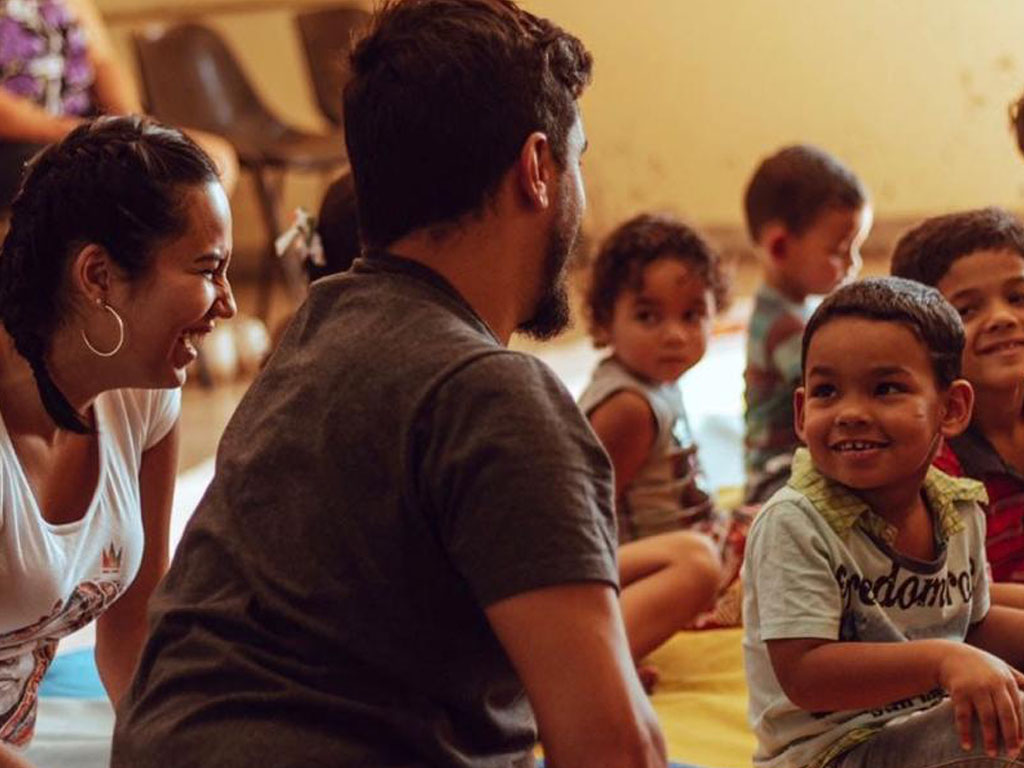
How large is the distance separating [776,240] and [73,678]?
139cm

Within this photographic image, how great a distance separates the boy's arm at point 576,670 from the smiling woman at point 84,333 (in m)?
0.73

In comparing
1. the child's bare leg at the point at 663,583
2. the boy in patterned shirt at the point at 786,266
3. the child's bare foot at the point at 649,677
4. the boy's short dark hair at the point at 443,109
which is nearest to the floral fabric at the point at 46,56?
the boy in patterned shirt at the point at 786,266

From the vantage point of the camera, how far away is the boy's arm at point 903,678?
1.65 m

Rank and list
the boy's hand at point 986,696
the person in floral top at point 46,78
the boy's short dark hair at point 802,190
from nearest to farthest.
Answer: the boy's hand at point 986,696 → the boy's short dark hair at point 802,190 → the person in floral top at point 46,78

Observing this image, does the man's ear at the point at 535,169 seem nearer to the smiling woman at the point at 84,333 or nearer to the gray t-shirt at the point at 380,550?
the gray t-shirt at the point at 380,550

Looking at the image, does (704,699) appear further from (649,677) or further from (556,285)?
(556,285)

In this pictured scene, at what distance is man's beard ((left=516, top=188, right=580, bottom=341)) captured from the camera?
1.51 metres

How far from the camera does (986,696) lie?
5.39ft

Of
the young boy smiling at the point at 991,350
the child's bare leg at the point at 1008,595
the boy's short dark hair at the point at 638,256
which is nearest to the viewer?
the child's bare leg at the point at 1008,595

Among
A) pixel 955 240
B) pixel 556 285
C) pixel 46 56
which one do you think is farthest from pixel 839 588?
pixel 46 56

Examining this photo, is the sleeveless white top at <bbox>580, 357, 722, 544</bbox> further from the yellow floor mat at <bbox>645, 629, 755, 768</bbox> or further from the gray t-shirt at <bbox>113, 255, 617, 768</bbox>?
the gray t-shirt at <bbox>113, 255, 617, 768</bbox>

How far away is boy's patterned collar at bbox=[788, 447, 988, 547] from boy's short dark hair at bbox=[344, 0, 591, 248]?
0.50 m

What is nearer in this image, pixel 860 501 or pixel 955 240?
pixel 860 501

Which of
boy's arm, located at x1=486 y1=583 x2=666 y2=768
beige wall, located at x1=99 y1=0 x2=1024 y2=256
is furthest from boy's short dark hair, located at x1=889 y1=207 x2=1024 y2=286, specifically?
beige wall, located at x1=99 y1=0 x2=1024 y2=256
